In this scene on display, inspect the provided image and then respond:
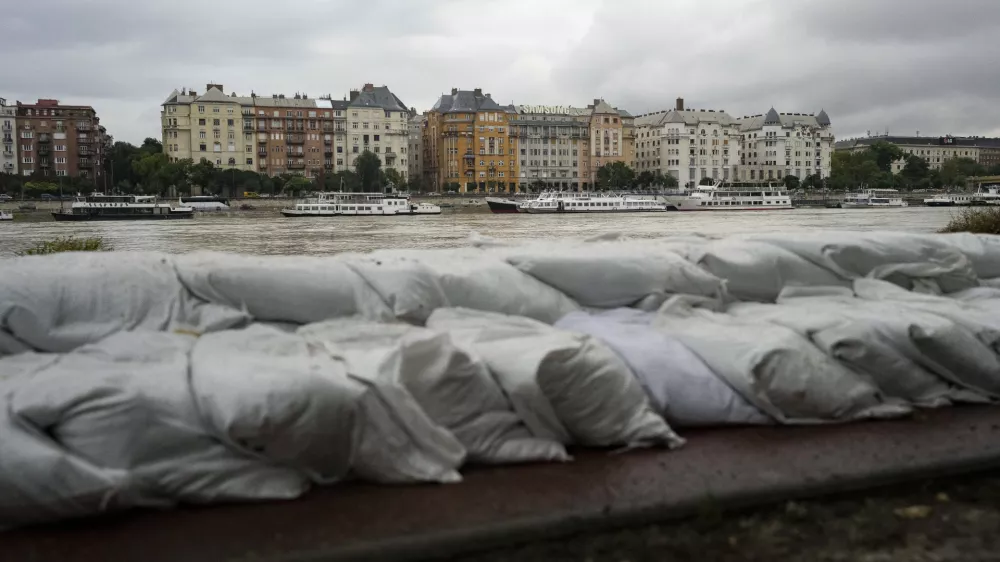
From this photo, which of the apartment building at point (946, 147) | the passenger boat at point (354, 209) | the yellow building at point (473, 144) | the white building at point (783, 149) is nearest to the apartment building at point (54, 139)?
the yellow building at point (473, 144)

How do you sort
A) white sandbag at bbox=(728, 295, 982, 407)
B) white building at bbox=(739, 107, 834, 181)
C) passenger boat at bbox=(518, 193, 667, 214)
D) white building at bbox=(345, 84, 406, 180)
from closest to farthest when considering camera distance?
1. white sandbag at bbox=(728, 295, 982, 407)
2. passenger boat at bbox=(518, 193, 667, 214)
3. white building at bbox=(345, 84, 406, 180)
4. white building at bbox=(739, 107, 834, 181)

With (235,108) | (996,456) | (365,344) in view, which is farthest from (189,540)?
(235,108)

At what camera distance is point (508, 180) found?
82062 mm

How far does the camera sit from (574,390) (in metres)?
2.35

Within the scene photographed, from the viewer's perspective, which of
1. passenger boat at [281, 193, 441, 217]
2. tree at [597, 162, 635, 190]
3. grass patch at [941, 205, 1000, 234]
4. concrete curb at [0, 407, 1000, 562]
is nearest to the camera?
concrete curb at [0, 407, 1000, 562]

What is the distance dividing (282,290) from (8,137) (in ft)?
284

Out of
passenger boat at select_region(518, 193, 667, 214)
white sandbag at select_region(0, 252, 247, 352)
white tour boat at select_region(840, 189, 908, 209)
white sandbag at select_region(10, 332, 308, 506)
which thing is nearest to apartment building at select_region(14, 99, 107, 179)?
passenger boat at select_region(518, 193, 667, 214)

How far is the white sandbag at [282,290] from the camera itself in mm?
2732

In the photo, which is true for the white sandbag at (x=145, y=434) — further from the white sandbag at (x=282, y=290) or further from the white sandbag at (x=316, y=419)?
the white sandbag at (x=282, y=290)

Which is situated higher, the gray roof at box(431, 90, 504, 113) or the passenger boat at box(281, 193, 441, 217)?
the gray roof at box(431, 90, 504, 113)

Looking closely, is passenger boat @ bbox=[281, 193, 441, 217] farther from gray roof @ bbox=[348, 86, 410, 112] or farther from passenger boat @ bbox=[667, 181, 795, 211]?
gray roof @ bbox=[348, 86, 410, 112]

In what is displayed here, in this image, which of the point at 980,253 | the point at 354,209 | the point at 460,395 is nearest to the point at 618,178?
→ the point at 354,209

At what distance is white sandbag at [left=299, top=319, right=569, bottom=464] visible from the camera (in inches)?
88.0

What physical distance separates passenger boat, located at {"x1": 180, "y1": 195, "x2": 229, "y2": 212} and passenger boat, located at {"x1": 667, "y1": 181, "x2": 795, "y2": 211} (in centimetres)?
2867
